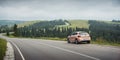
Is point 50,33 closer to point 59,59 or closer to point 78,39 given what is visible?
point 78,39

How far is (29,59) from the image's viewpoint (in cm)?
1503

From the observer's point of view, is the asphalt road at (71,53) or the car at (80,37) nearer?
the asphalt road at (71,53)

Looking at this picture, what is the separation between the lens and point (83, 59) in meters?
14.1

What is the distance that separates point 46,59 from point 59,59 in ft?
2.48

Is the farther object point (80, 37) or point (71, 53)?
point (80, 37)

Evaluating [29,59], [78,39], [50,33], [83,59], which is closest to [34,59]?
[29,59]

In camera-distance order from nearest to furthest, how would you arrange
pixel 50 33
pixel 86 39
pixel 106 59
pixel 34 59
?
1. pixel 106 59
2. pixel 34 59
3. pixel 86 39
4. pixel 50 33

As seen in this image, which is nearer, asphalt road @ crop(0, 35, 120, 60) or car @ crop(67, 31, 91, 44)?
asphalt road @ crop(0, 35, 120, 60)

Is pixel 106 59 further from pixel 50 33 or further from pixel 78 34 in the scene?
pixel 50 33

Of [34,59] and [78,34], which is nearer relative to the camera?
[34,59]

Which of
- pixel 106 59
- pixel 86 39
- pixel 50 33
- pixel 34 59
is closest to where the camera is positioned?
pixel 106 59

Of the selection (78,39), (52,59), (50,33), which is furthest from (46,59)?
(50,33)

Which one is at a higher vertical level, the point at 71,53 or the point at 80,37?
the point at 80,37

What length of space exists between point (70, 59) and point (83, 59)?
2.42 ft
